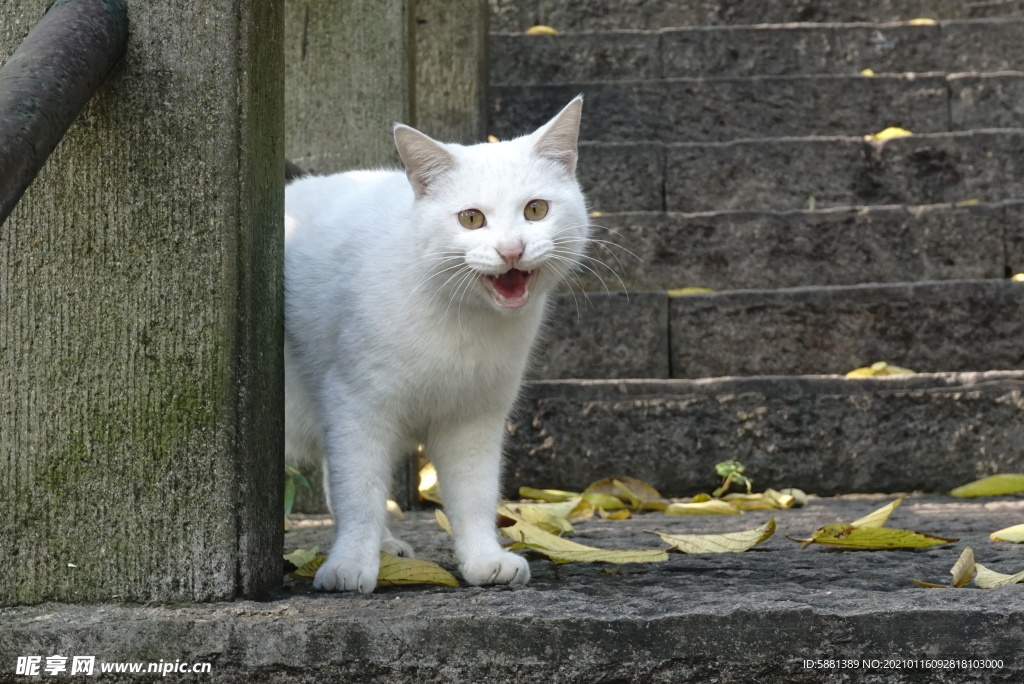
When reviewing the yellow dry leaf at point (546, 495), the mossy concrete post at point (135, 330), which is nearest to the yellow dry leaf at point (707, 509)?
the yellow dry leaf at point (546, 495)

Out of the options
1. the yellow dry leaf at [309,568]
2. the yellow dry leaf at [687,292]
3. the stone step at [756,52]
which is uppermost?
the stone step at [756,52]

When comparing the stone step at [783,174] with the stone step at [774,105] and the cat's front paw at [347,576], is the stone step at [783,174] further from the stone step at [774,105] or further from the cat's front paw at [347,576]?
the cat's front paw at [347,576]

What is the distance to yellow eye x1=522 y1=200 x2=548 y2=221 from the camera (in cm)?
250

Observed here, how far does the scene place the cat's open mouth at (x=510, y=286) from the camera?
2398 millimetres

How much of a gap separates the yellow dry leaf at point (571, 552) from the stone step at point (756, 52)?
138 inches

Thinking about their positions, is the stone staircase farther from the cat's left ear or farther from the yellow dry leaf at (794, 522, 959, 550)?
the yellow dry leaf at (794, 522, 959, 550)

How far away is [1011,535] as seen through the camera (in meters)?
2.72

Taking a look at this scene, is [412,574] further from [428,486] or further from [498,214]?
[428,486]

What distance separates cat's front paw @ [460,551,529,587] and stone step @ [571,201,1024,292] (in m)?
2.06

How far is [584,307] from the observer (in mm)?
4105

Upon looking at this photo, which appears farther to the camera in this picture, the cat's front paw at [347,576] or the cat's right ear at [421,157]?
the cat's right ear at [421,157]

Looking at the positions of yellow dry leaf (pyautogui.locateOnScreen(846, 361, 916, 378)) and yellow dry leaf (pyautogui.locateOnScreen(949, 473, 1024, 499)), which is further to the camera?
yellow dry leaf (pyautogui.locateOnScreen(846, 361, 916, 378))

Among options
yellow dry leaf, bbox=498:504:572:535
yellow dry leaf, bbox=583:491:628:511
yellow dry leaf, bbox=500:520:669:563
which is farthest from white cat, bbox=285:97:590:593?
yellow dry leaf, bbox=583:491:628:511

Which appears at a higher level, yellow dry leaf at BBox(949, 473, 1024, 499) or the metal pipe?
the metal pipe
